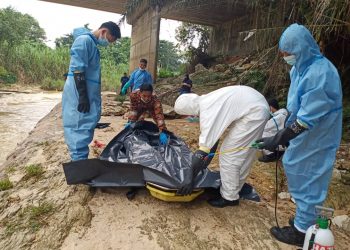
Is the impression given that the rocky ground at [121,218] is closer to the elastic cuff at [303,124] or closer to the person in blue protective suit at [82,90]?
the person in blue protective suit at [82,90]

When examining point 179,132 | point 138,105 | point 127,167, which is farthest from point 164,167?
point 179,132

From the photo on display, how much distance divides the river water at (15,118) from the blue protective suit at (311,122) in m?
4.86

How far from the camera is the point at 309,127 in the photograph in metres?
1.97

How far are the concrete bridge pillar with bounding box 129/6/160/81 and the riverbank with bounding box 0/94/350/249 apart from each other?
8.36 metres

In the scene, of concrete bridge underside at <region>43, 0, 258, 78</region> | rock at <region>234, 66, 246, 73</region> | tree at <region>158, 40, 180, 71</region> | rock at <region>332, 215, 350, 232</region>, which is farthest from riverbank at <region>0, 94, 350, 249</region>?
tree at <region>158, 40, 180, 71</region>

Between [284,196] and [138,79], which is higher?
[138,79]

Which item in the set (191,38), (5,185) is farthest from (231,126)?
(191,38)

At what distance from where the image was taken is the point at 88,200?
103 inches

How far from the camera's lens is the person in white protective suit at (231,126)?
7.52ft

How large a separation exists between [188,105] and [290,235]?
1221 mm

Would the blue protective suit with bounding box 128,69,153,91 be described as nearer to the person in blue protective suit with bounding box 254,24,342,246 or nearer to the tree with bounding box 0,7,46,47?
the person in blue protective suit with bounding box 254,24,342,246

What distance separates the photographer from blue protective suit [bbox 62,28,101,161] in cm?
292

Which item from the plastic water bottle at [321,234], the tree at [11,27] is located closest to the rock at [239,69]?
the plastic water bottle at [321,234]

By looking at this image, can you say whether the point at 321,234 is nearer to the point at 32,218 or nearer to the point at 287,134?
the point at 287,134
